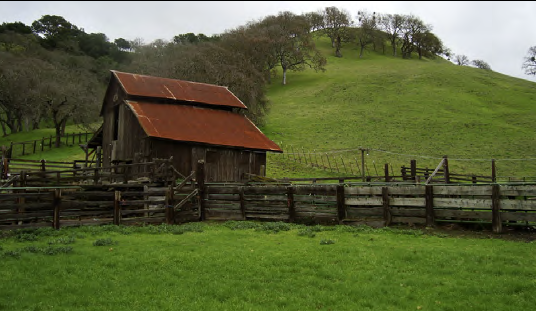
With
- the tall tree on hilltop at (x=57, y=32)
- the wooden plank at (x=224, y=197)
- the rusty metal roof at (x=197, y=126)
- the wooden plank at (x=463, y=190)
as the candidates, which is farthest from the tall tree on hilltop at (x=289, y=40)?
the wooden plank at (x=463, y=190)

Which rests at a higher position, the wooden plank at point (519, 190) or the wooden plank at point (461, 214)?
the wooden plank at point (519, 190)

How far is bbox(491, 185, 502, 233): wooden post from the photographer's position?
12602 millimetres

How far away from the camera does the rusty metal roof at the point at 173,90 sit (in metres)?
27.7

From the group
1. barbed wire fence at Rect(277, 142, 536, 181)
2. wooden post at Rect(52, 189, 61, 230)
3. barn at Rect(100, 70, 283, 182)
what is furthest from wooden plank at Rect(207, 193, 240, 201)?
barbed wire fence at Rect(277, 142, 536, 181)

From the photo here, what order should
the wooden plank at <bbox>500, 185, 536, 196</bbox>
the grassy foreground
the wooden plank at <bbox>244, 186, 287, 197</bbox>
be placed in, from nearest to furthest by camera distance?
1. the grassy foreground
2. the wooden plank at <bbox>500, 185, 536, 196</bbox>
3. the wooden plank at <bbox>244, 186, 287, 197</bbox>

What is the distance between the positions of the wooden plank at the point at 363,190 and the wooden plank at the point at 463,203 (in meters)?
1.93

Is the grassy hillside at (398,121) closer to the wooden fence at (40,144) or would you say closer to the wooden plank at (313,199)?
the wooden fence at (40,144)

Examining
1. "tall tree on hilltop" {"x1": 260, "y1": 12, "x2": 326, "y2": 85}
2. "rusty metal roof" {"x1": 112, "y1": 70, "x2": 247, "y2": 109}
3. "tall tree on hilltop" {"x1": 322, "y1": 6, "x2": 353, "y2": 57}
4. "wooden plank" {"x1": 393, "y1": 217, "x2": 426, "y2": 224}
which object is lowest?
"wooden plank" {"x1": 393, "y1": 217, "x2": 426, "y2": 224}

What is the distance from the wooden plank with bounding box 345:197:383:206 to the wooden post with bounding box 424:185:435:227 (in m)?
1.54

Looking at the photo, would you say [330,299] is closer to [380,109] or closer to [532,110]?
[380,109]

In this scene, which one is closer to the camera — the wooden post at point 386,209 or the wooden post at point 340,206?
the wooden post at point 386,209

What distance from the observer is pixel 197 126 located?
Result: 26.9 metres

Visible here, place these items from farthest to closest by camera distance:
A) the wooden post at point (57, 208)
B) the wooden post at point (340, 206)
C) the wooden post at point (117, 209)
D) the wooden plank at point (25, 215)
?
the wooden post at point (117, 209), the wooden post at point (340, 206), the wooden post at point (57, 208), the wooden plank at point (25, 215)

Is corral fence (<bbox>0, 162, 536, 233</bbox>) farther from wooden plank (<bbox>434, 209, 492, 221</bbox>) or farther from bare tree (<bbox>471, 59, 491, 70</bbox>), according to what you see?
bare tree (<bbox>471, 59, 491, 70</bbox>)
